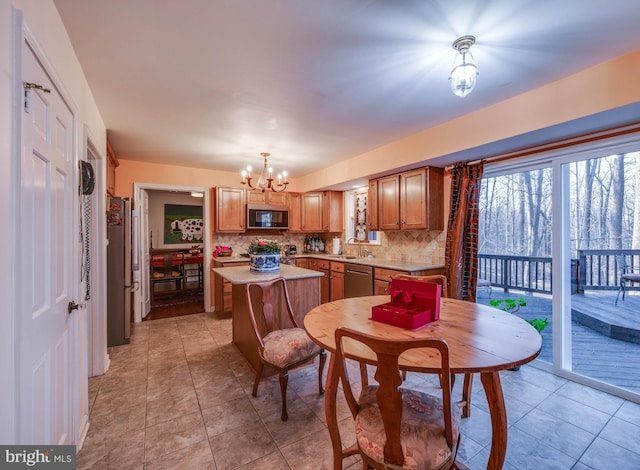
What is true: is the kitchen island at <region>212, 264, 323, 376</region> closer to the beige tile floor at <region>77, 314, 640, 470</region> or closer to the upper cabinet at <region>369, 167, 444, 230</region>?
the beige tile floor at <region>77, 314, 640, 470</region>

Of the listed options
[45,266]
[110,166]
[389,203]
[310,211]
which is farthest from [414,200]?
[110,166]

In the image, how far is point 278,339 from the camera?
2178mm

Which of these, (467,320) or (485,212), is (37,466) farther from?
(485,212)

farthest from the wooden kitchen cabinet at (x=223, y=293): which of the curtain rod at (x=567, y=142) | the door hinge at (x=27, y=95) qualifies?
the curtain rod at (x=567, y=142)

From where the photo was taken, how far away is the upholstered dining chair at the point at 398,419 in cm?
98

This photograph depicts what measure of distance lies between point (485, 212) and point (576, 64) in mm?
1656

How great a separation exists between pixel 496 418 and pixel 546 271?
7.31 feet

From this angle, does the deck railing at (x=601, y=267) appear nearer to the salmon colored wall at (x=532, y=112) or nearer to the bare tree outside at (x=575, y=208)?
the bare tree outside at (x=575, y=208)

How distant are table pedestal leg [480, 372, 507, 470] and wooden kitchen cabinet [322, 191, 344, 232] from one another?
14.0 feet

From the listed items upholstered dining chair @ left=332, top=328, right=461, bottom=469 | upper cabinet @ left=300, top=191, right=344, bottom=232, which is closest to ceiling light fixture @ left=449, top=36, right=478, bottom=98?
upholstered dining chair @ left=332, top=328, right=461, bottom=469

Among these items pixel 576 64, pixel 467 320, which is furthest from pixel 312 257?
pixel 576 64

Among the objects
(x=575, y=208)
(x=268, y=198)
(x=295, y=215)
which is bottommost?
(x=575, y=208)

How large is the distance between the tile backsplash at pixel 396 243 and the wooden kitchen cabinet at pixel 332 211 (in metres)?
0.32

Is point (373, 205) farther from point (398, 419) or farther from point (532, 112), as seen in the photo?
point (398, 419)
